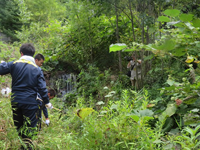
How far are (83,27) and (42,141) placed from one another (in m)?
4.16

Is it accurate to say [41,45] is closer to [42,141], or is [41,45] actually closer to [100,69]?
[100,69]

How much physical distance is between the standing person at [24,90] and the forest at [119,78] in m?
0.19

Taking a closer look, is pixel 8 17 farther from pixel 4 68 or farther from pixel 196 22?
pixel 196 22

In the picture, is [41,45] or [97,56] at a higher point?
[41,45]

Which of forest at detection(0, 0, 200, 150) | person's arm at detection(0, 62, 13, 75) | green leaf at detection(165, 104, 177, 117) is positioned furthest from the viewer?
person's arm at detection(0, 62, 13, 75)

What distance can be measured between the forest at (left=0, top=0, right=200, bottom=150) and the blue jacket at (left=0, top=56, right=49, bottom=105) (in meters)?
0.36

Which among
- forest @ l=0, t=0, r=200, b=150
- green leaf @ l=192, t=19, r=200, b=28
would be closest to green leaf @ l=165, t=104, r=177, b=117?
forest @ l=0, t=0, r=200, b=150

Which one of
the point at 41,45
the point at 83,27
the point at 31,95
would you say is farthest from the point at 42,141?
the point at 41,45

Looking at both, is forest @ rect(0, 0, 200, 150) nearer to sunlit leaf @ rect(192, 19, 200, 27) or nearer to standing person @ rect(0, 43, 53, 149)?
sunlit leaf @ rect(192, 19, 200, 27)

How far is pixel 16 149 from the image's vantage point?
219cm

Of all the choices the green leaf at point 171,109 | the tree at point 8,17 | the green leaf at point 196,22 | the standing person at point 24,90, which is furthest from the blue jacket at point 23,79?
the tree at point 8,17

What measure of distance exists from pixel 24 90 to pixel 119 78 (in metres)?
3.28

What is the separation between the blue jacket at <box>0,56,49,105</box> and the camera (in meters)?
2.41

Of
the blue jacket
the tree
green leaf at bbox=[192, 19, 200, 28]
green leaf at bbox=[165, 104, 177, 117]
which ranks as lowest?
green leaf at bbox=[165, 104, 177, 117]
